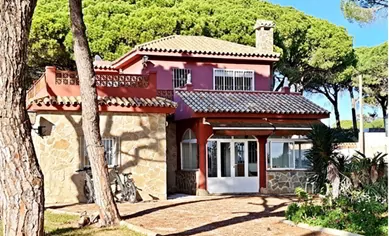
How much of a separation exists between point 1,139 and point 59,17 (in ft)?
92.7

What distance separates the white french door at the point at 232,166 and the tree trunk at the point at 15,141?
16.8 m

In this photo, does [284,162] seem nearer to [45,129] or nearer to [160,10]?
[45,129]

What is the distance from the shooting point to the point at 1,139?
7.58 m

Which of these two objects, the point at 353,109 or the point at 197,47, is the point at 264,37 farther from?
the point at 353,109

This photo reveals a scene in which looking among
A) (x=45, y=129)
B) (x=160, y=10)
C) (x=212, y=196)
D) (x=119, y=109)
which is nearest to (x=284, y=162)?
(x=212, y=196)

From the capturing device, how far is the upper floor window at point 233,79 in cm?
2873

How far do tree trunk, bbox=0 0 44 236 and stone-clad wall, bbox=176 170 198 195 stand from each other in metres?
16.2

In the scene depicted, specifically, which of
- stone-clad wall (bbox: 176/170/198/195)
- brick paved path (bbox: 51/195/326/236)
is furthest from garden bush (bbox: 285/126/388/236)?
stone-clad wall (bbox: 176/170/198/195)

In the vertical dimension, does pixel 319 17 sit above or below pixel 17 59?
above

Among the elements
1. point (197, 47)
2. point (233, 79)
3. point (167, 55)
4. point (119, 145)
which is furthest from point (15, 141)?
point (233, 79)

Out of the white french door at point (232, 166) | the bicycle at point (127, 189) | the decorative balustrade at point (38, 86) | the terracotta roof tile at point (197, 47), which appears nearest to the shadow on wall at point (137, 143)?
the bicycle at point (127, 189)

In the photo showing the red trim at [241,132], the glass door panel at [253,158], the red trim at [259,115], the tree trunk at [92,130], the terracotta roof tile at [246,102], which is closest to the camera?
the tree trunk at [92,130]

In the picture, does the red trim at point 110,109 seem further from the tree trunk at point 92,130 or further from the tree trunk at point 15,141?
the tree trunk at point 15,141

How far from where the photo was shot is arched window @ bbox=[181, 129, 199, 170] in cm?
2467
